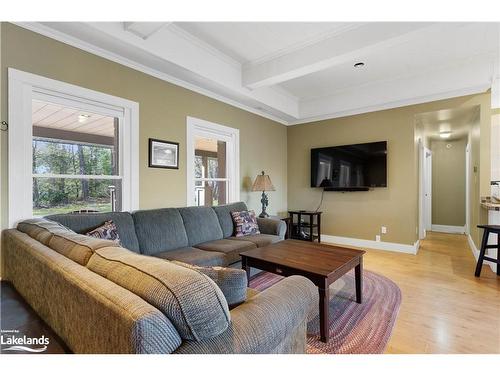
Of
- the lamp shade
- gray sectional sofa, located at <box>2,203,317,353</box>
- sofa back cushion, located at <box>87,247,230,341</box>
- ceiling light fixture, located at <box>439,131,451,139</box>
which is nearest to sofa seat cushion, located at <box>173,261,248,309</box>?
gray sectional sofa, located at <box>2,203,317,353</box>

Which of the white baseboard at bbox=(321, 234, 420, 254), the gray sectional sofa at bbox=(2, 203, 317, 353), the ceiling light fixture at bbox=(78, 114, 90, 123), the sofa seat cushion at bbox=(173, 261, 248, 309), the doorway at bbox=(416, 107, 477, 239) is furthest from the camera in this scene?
the doorway at bbox=(416, 107, 477, 239)

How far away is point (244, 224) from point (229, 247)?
0.70m

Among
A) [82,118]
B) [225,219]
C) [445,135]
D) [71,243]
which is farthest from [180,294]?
[445,135]

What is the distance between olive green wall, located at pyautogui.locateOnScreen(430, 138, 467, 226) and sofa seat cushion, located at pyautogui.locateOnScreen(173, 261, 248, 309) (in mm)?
6694

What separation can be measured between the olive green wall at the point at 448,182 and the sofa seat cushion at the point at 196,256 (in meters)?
5.87

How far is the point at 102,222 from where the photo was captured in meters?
2.42

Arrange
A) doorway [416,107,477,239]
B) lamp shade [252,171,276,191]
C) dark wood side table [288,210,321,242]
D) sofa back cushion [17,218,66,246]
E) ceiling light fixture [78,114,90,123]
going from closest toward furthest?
sofa back cushion [17,218,66,246], ceiling light fixture [78,114,90,123], lamp shade [252,171,276,191], dark wood side table [288,210,321,242], doorway [416,107,477,239]

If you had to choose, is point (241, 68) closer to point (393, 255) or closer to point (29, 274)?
point (29, 274)

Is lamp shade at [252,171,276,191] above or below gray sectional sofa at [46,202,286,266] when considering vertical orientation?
above

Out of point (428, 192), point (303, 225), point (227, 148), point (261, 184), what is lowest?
point (303, 225)

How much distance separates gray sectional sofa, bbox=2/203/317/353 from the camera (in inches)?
30.8

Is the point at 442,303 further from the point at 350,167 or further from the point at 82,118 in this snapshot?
the point at 82,118

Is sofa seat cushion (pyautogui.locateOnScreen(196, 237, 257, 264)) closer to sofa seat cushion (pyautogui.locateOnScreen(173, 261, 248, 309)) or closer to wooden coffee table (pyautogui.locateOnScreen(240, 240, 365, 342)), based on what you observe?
wooden coffee table (pyautogui.locateOnScreen(240, 240, 365, 342))
